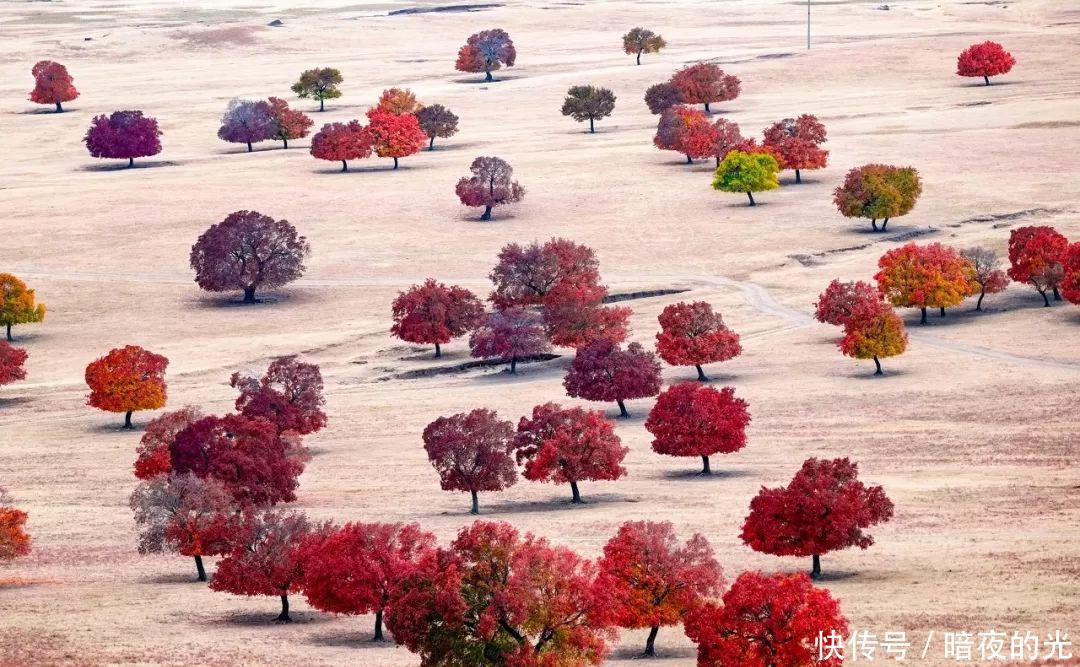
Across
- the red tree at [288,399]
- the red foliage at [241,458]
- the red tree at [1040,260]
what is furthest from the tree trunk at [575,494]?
the red tree at [1040,260]

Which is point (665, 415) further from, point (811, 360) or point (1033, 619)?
point (1033, 619)

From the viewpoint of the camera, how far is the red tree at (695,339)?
9988 centimetres

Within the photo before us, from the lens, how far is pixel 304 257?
434ft

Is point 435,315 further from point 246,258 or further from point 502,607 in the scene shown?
point 502,607

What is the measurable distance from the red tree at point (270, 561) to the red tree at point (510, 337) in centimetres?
4480

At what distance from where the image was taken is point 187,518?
217 feet

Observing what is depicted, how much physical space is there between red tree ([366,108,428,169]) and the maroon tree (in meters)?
44.5

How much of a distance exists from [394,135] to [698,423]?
98036 mm

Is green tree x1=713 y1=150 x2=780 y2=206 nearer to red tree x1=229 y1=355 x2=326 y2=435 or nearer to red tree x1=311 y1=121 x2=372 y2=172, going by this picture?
red tree x1=311 y1=121 x2=372 y2=172

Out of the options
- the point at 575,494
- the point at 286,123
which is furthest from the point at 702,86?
the point at 575,494

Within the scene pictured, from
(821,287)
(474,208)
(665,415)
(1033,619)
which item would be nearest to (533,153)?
(474,208)

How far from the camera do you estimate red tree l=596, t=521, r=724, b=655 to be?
176 feet

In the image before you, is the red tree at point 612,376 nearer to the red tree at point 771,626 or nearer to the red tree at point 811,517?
the red tree at point 811,517

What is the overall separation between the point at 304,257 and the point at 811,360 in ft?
144
